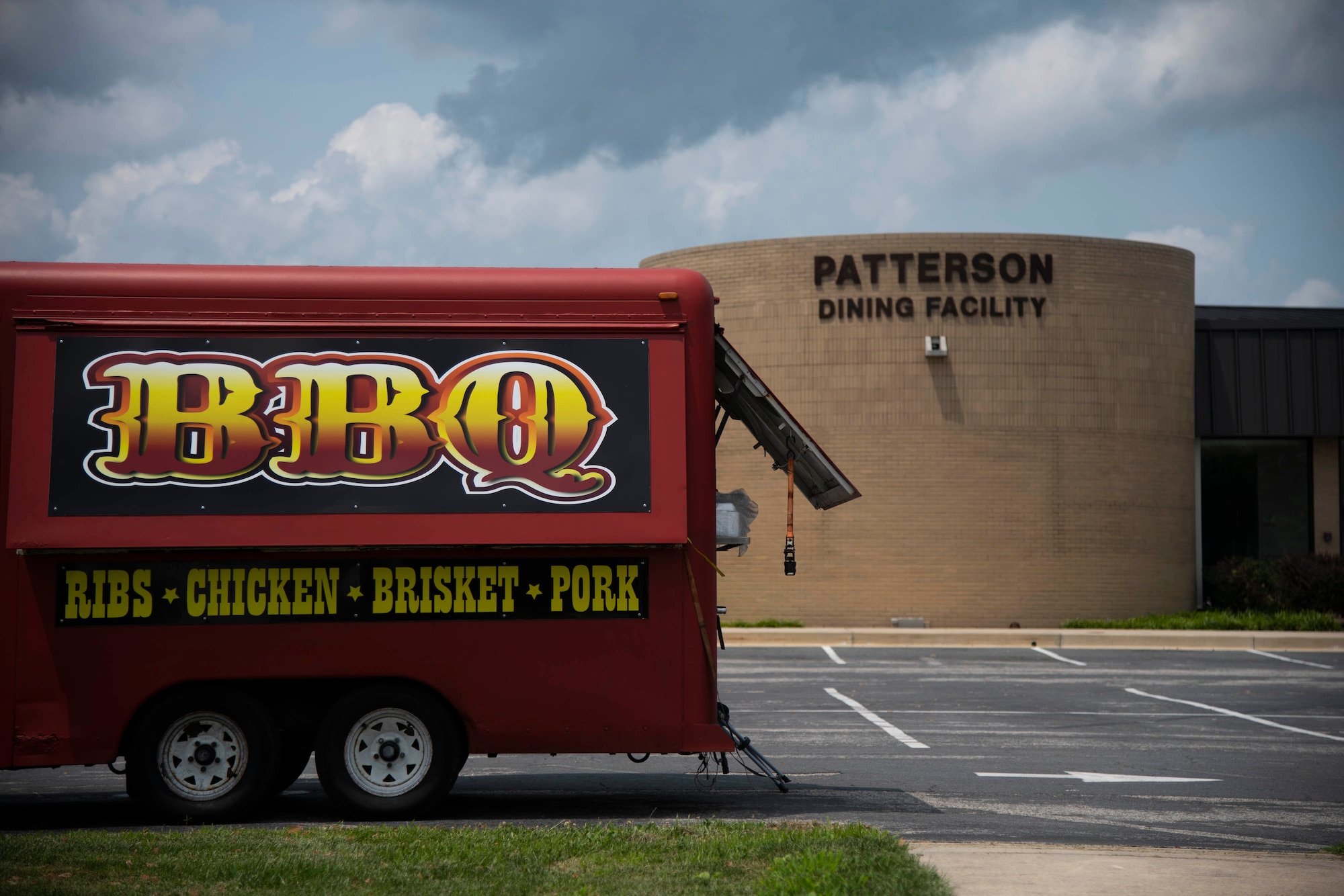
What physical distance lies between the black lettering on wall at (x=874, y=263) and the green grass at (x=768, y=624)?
660 cm

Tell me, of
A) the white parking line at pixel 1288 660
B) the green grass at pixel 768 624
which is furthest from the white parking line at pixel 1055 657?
the green grass at pixel 768 624

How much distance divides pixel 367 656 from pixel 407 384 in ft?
5.70

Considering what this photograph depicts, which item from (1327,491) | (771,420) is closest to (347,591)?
(771,420)

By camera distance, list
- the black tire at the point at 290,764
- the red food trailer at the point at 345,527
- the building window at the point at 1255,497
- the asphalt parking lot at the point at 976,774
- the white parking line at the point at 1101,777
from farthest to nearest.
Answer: the building window at the point at 1255,497
the white parking line at the point at 1101,777
the black tire at the point at 290,764
the asphalt parking lot at the point at 976,774
the red food trailer at the point at 345,527

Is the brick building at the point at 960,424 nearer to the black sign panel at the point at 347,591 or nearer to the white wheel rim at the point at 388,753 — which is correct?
the black sign panel at the point at 347,591

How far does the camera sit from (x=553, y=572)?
7.97 meters

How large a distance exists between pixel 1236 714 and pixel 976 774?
5.68 metres

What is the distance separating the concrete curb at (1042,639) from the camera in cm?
2181

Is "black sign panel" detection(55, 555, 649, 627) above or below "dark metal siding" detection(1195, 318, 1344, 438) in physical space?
below

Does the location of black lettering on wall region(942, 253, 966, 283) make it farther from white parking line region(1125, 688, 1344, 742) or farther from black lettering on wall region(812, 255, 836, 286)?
white parking line region(1125, 688, 1344, 742)

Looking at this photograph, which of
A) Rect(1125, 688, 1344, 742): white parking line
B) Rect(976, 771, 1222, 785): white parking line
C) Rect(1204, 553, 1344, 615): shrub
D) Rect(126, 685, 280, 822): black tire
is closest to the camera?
Rect(126, 685, 280, 822): black tire

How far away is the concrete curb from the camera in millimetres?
21812

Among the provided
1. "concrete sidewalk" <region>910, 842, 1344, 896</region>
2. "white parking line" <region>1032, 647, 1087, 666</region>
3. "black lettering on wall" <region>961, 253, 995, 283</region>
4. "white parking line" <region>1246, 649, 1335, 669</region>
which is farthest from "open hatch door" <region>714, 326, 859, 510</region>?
"black lettering on wall" <region>961, 253, 995, 283</region>

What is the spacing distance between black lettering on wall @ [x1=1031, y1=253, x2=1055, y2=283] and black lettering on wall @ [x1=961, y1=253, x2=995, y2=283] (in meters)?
0.79
